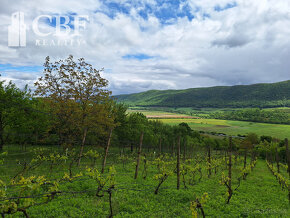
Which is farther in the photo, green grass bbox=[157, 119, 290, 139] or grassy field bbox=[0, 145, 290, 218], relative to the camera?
green grass bbox=[157, 119, 290, 139]

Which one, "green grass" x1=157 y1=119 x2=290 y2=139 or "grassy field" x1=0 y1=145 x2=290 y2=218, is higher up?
"grassy field" x1=0 y1=145 x2=290 y2=218

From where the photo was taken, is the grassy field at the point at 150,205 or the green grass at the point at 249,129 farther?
the green grass at the point at 249,129

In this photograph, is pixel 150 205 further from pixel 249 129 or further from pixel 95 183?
pixel 249 129

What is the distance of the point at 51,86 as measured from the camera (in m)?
21.9

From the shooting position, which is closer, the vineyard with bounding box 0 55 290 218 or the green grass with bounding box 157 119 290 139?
the vineyard with bounding box 0 55 290 218

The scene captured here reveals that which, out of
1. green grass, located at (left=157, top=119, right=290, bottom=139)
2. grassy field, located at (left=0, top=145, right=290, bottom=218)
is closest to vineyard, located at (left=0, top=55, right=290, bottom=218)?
grassy field, located at (left=0, top=145, right=290, bottom=218)

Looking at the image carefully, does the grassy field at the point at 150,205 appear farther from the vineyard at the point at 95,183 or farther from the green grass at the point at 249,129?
the green grass at the point at 249,129

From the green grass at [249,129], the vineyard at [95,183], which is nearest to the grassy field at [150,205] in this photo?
the vineyard at [95,183]

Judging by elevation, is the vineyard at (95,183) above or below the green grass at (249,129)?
above

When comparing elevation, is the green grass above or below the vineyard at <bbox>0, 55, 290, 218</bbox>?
below

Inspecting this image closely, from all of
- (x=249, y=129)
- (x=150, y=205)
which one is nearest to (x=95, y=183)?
(x=150, y=205)

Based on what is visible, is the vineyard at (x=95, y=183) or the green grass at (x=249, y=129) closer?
the vineyard at (x=95, y=183)

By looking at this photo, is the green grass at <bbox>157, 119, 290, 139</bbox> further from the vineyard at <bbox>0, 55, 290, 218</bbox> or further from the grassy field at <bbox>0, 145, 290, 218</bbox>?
the grassy field at <bbox>0, 145, 290, 218</bbox>

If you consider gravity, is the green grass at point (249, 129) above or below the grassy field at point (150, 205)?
below
